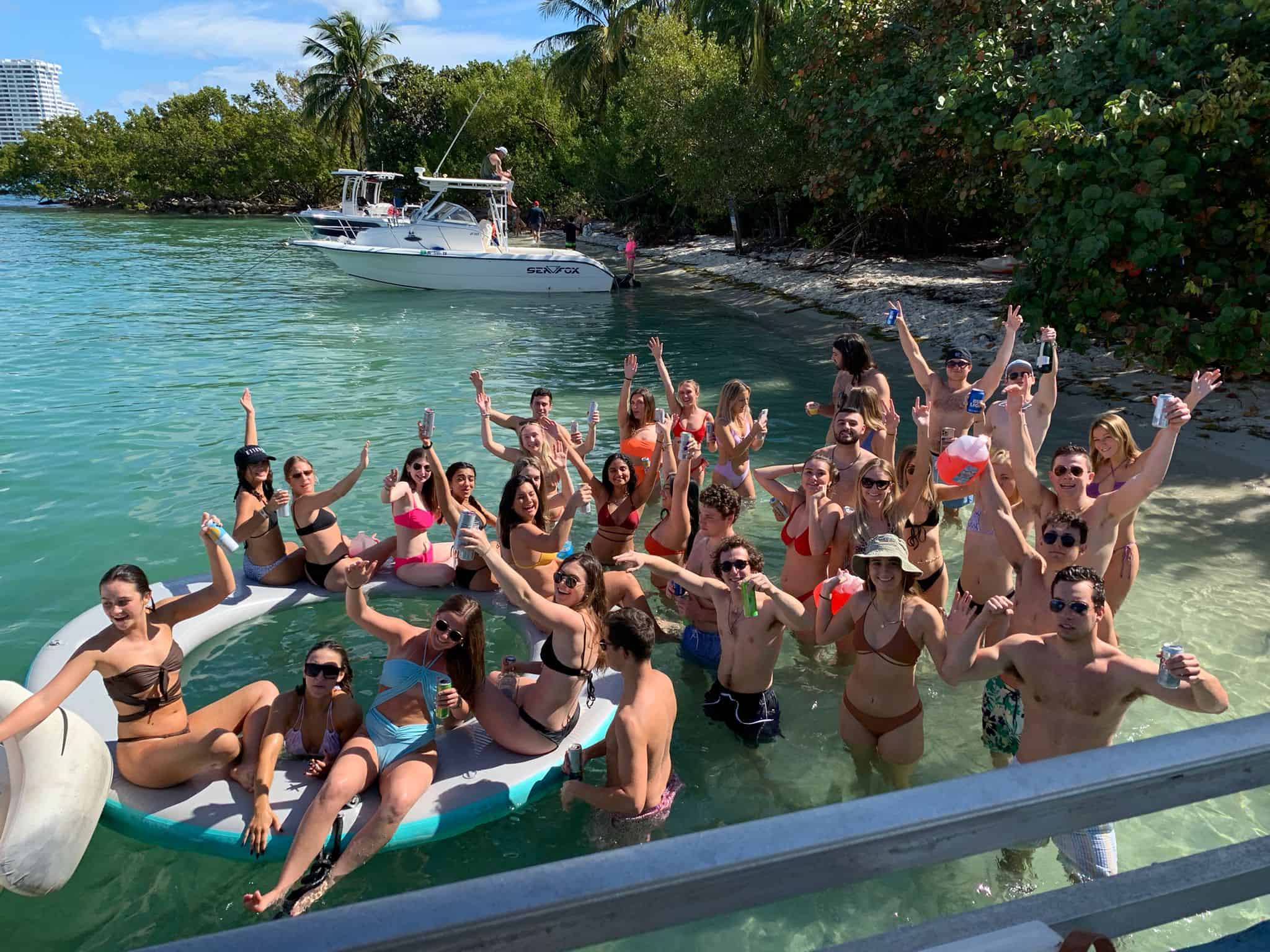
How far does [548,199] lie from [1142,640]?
37949 mm

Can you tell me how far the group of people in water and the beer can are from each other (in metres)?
0.02

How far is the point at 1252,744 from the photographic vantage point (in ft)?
4.59

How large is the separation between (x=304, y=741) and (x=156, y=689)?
29.3 inches

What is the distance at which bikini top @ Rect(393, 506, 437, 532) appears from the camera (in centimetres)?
663

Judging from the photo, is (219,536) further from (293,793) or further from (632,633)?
(632,633)

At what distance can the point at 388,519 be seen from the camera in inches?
348

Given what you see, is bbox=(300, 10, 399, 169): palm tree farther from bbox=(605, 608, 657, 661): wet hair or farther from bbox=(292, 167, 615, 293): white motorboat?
bbox=(605, 608, 657, 661): wet hair

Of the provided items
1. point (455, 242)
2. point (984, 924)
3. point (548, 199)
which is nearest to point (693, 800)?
point (984, 924)

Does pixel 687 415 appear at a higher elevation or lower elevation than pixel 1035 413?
lower

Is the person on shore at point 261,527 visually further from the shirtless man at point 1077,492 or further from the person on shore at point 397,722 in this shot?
the shirtless man at point 1077,492

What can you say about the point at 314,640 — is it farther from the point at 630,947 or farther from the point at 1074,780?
the point at 1074,780

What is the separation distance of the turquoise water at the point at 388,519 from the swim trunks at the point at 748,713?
0.17 m

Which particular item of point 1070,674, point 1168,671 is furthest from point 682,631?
point 1168,671

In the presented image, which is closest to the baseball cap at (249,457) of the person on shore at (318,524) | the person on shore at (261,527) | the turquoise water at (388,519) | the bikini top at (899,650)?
the person on shore at (261,527)
